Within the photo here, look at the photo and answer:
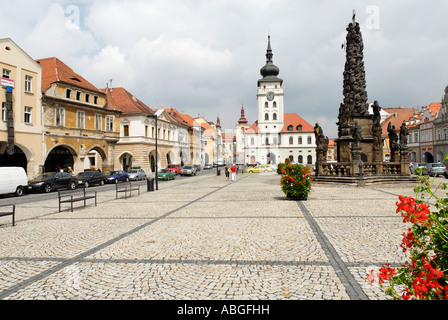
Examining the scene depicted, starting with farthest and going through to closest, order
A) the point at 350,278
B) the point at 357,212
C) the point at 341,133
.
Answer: the point at 341,133 → the point at 357,212 → the point at 350,278

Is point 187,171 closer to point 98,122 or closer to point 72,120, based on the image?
point 98,122

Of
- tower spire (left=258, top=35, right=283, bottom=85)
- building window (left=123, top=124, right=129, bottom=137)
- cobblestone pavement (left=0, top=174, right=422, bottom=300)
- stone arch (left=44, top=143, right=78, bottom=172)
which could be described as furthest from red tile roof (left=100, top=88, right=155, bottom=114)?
tower spire (left=258, top=35, right=283, bottom=85)

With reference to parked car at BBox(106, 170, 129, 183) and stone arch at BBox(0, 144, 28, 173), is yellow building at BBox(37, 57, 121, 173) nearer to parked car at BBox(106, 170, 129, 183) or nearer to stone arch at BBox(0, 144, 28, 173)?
stone arch at BBox(0, 144, 28, 173)

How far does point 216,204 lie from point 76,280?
28.0ft

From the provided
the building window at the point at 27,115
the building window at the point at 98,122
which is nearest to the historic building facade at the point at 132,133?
the building window at the point at 98,122

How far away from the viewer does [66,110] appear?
103 feet

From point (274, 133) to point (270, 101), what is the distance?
8.76 meters

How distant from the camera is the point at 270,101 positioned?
83250 millimetres

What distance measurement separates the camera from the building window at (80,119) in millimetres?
32844

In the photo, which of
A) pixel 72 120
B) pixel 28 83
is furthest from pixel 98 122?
pixel 28 83

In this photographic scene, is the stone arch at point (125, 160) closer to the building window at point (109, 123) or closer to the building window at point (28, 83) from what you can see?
the building window at point (109, 123)

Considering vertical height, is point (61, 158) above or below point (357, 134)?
below
